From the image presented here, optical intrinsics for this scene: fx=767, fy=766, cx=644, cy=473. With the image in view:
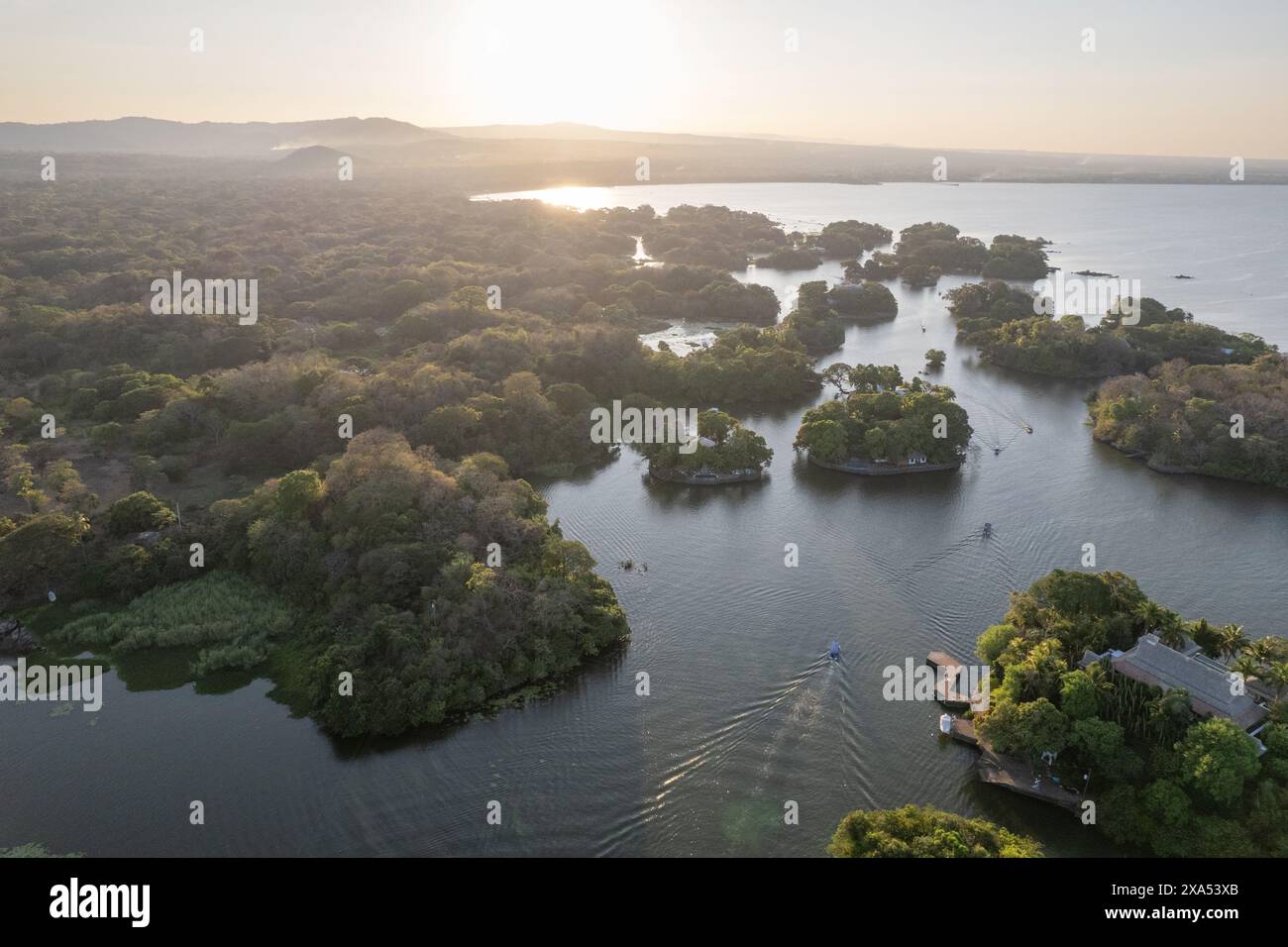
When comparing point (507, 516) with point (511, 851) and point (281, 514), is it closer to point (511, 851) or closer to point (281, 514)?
point (281, 514)

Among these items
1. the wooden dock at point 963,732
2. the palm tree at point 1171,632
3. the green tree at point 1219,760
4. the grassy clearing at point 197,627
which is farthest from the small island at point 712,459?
the green tree at point 1219,760

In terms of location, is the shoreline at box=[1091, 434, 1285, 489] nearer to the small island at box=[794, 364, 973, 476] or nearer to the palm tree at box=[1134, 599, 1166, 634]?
the small island at box=[794, 364, 973, 476]

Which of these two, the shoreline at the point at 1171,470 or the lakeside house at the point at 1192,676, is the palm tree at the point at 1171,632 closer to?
the lakeside house at the point at 1192,676

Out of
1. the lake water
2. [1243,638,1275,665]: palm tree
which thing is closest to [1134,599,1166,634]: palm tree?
[1243,638,1275,665]: palm tree

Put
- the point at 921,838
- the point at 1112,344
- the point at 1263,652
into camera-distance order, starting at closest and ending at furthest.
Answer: the point at 921,838 → the point at 1263,652 → the point at 1112,344

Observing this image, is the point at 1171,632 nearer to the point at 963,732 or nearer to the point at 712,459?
the point at 963,732

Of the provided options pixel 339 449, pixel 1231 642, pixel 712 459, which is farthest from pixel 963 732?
pixel 339 449
